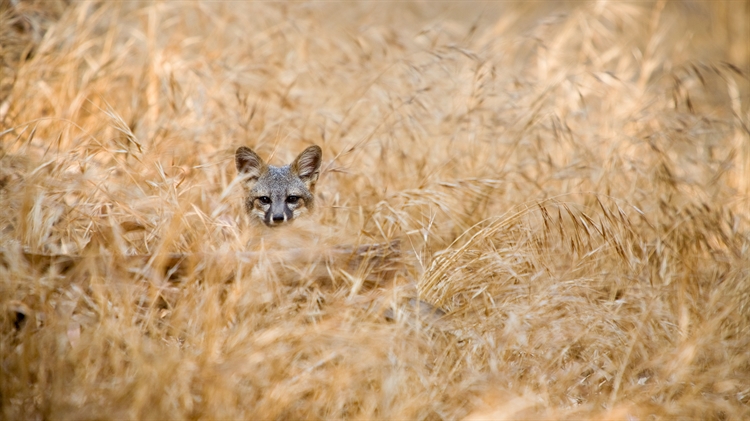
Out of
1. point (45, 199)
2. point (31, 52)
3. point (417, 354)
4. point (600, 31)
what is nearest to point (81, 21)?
point (31, 52)

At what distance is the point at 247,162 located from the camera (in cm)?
357

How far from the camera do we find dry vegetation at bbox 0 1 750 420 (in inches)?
82.4

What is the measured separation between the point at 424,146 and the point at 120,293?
2328mm

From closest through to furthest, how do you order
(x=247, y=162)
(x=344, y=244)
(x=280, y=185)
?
1. (x=344, y=244)
2. (x=247, y=162)
3. (x=280, y=185)

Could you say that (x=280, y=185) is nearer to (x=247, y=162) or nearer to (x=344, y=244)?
(x=247, y=162)

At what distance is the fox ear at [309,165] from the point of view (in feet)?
11.9

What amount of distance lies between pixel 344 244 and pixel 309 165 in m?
0.88

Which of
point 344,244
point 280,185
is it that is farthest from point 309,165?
point 344,244

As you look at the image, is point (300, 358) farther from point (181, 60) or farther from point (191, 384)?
point (181, 60)

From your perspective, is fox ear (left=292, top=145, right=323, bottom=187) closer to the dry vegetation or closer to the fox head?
the fox head

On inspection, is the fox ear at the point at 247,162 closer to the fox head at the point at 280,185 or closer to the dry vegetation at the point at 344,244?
the fox head at the point at 280,185

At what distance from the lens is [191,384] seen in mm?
2035

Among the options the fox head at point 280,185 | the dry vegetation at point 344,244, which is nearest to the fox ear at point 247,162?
the fox head at point 280,185

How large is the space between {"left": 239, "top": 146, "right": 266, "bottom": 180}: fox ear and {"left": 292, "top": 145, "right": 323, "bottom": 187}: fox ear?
0.66ft
